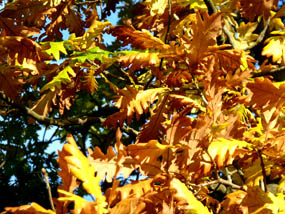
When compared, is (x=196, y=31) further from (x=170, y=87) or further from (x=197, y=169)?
(x=197, y=169)

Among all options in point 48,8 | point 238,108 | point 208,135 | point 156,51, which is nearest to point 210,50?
point 156,51

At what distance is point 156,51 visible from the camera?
153 cm

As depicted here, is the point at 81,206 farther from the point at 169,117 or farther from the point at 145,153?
the point at 169,117

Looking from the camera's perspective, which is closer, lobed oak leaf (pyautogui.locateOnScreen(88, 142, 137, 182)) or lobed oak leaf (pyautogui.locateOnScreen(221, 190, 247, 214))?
lobed oak leaf (pyautogui.locateOnScreen(88, 142, 137, 182))

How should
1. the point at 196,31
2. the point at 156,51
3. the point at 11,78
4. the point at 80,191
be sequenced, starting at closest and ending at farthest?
the point at 196,31, the point at 156,51, the point at 11,78, the point at 80,191

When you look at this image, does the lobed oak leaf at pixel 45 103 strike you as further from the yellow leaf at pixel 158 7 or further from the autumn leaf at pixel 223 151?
the autumn leaf at pixel 223 151

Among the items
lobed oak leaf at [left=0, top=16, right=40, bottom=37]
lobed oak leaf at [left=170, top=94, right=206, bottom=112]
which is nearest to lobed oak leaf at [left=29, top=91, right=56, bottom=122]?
lobed oak leaf at [left=0, top=16, right=40, bottom=37]

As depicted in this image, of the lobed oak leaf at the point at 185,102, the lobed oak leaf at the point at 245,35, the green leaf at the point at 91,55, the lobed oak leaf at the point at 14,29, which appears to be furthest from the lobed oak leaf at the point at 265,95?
the lobed oak leaf at the point at 245,35

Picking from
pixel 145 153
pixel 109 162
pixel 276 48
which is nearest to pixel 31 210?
pixel 109 162

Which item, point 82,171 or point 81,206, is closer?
point 81,206

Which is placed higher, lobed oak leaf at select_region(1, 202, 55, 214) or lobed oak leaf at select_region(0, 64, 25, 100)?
lobed oak leaf at select_region(0, 64, 25, 100)

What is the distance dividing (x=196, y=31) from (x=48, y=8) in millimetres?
1221

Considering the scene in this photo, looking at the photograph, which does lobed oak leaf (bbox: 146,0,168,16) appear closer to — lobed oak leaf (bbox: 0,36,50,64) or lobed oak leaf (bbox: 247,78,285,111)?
lobed oak leaf (bbox: 0,36,50,64)

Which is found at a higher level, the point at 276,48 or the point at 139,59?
the point at 139,59
